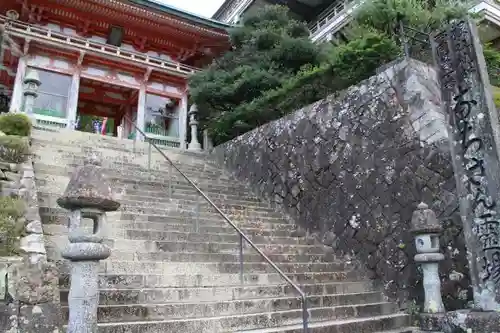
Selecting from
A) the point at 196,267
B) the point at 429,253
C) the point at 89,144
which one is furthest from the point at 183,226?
the point at 89,144

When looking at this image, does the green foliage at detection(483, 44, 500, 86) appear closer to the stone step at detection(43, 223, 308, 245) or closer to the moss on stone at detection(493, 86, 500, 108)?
the moss on stone at detection(493, 86, 500, 108)

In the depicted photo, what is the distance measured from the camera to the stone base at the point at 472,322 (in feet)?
12.0

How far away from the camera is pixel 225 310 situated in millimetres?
4203

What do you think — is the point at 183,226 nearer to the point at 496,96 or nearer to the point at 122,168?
the point at 122,168

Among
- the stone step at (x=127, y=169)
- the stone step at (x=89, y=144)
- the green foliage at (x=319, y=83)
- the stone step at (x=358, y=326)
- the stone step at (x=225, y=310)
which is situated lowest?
the stone step at (x=358, y=326)

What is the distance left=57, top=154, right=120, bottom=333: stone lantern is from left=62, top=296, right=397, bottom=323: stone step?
509 mm

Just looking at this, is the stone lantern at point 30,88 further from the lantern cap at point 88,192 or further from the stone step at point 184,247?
the lantern cap at point 88,192

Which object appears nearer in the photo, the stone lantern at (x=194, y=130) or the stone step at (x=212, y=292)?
the stone step at (x=212, y=292)

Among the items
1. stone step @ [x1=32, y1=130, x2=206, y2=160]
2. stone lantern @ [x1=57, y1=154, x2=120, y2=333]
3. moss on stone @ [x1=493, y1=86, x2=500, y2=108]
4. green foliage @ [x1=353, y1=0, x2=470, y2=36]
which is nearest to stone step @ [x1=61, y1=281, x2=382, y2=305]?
stone lantern @ [x1=57, y1=154, x2=120, y2=333]

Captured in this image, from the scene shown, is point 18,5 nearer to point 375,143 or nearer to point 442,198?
point 375,143

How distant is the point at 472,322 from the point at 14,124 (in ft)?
23.7

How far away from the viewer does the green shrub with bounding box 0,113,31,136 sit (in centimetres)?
683

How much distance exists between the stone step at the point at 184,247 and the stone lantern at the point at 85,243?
1.42 m

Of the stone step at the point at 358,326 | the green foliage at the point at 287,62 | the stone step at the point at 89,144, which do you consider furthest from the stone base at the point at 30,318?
the green foliage at the point at 287,62
